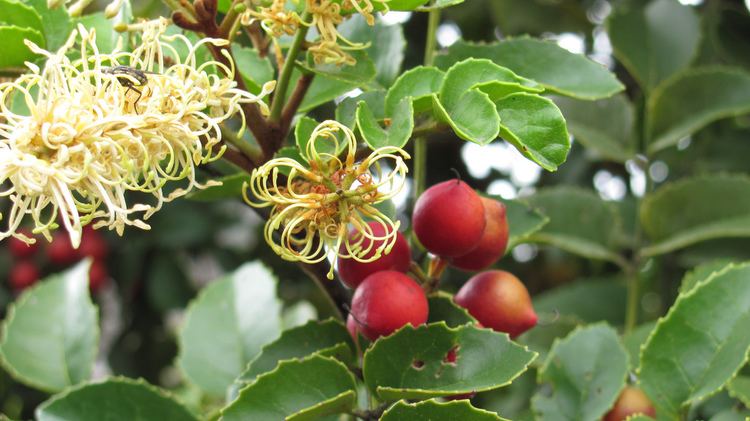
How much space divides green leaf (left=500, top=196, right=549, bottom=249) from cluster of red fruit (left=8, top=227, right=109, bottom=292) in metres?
1.66

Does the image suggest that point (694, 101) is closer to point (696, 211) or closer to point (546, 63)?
point (696, 211)

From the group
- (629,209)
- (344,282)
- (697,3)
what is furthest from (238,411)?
(697,3)

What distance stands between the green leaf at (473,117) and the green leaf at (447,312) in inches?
8.4

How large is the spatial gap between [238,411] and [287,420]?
6 centimetres

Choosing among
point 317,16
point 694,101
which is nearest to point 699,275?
point 694,101

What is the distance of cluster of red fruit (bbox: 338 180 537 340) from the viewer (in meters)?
0.88

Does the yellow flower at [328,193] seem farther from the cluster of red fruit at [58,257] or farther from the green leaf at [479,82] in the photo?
the cluster of red fruit at [58,257]

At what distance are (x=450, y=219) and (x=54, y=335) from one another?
2.36ft

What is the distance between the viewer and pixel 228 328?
4.44 ft

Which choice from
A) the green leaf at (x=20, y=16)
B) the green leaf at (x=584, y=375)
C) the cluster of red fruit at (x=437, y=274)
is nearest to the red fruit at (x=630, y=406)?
the green leaf at (x=584, y=375)

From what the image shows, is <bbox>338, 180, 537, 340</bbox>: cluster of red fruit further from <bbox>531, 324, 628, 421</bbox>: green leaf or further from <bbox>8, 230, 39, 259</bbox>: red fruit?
<bbox>8, 230, 39, 259</bbox>: red fruit

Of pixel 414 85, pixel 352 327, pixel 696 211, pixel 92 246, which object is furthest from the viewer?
pixel 92 246

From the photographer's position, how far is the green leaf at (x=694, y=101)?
5.10 feet

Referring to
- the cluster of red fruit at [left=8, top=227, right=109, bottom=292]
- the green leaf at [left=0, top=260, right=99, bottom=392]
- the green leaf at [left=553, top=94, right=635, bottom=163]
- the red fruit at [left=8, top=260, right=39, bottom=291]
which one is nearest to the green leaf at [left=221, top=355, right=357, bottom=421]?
the green leaf at [left=0, top=260, right=99, bottom=392]
